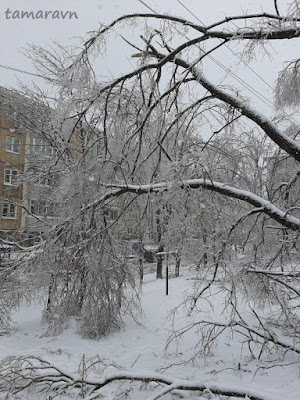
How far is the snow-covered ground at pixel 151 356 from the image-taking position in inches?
225

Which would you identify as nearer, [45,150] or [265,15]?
[265,15]

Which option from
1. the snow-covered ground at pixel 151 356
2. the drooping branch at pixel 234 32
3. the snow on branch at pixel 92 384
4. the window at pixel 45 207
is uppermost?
the drooping branch at pixel 234 32

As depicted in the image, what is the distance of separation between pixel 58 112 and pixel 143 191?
5.86 ft

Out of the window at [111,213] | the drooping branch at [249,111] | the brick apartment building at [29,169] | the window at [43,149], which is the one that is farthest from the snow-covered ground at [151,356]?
the window at [43,149]

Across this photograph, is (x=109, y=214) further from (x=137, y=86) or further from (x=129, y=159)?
(x=137, y=86)

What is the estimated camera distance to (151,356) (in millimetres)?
8195

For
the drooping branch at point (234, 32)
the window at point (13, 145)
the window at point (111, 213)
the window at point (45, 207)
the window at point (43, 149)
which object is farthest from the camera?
the window at point (43, 149)

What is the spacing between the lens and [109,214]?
27.1 ft

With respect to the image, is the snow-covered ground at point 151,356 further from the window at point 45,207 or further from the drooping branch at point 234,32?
the drooping branch at point 234,32

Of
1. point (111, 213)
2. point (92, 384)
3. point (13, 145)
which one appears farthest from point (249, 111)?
point (13, 145)

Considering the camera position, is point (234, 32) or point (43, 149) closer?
point (234, 32)

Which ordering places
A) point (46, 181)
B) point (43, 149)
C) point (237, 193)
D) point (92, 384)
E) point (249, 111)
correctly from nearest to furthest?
1. point (92, 384)
2. point (249, 111)
3. point (237, 193)
4. point (46, 181)
5. point (43, 149)

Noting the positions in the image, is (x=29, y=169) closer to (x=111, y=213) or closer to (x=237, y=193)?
(x=111, y=213)

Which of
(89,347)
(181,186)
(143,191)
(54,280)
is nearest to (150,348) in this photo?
(89,347)
